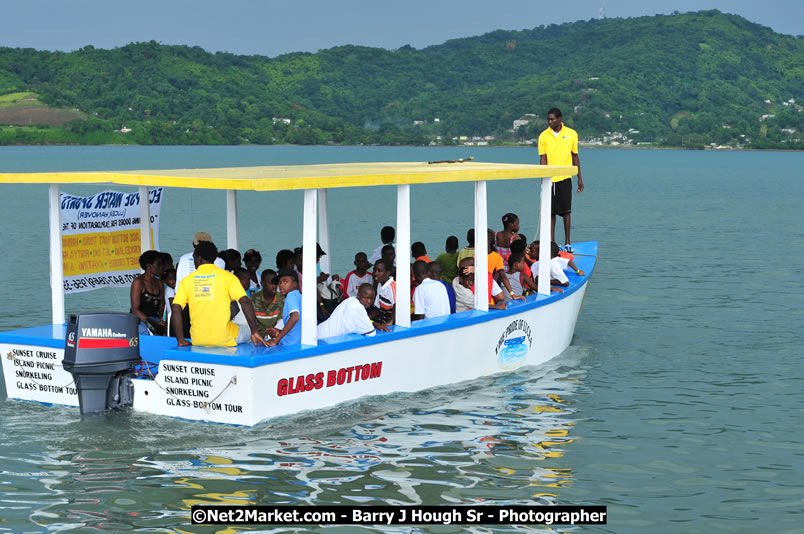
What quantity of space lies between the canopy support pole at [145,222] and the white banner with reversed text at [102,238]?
0.04 metres

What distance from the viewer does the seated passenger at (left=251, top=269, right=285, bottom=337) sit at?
977cm

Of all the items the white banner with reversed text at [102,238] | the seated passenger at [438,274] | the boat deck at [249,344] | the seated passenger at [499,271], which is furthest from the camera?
the seated passenger at [499,271]

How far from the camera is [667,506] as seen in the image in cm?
798

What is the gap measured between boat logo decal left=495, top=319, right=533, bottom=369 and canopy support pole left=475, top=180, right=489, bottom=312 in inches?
21.9

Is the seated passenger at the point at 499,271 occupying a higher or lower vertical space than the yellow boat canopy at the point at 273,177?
lower

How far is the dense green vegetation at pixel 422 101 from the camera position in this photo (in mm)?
165875

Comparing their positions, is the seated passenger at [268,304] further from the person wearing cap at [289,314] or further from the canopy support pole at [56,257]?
the canopy support pole at [56,257]

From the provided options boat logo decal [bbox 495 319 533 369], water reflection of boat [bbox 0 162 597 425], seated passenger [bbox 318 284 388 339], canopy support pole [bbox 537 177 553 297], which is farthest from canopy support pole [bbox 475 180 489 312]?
seated passenger [bbox 318 284 388 339]

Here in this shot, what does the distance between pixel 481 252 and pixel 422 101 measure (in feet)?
613

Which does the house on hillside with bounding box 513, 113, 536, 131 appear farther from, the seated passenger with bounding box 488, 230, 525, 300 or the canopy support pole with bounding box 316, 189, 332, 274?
the seated passenger with bounding box 488, 230, 525, 300

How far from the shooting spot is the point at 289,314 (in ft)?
30.4

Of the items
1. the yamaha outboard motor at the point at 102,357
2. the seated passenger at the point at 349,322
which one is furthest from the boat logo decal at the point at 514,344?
the yamaha outboard motor at the point at 102,357

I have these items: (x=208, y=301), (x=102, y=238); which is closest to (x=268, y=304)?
(x=208, y=301)

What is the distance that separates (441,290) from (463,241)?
22832 millimetres
